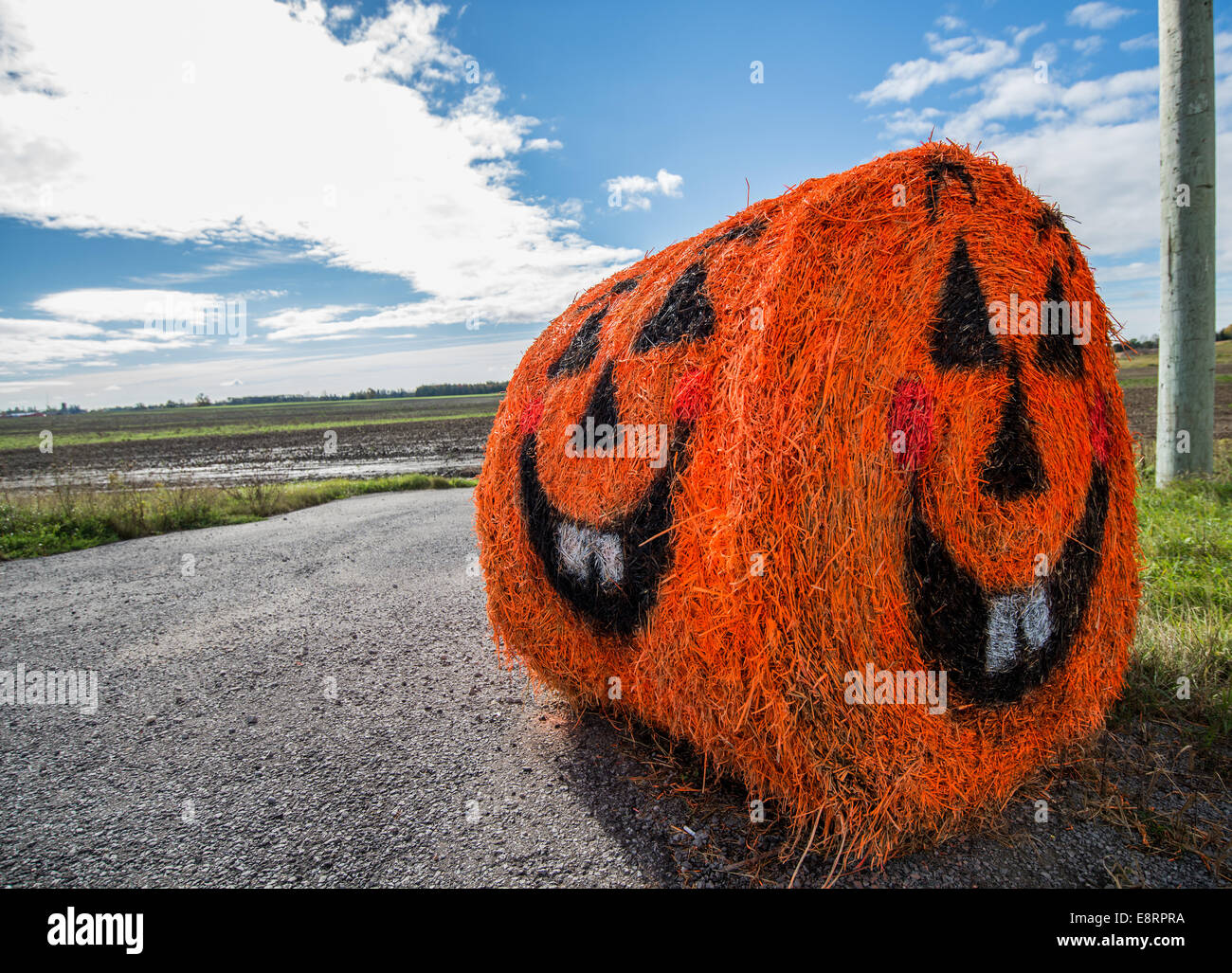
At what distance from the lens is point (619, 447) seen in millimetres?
3051

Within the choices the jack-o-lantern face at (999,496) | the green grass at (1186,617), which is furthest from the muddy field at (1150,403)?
the green grass at (1186,617)

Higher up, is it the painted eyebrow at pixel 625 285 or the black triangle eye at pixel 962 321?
the painted eyebrow at pixel 625 285

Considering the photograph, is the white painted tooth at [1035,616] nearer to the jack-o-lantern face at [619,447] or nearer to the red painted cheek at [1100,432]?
the red painted cheek at [1100,432]

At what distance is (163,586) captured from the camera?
7.27m

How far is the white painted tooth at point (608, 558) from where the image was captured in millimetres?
3047

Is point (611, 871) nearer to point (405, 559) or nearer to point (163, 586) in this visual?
point (405, 559)

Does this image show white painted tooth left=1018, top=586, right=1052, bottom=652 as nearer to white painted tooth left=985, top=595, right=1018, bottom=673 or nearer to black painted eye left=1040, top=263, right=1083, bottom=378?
white painted tooth left=985, top=595, right=1018, bottom=673

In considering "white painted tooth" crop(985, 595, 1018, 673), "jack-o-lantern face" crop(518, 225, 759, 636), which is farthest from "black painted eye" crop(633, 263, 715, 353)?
"white painted tooth" crop(985, 595, 1018, 673)

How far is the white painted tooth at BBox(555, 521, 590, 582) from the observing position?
326 cm

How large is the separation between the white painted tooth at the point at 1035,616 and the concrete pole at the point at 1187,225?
677 cm

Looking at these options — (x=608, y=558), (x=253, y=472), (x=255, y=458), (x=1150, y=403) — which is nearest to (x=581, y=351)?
(x=608, y=558)

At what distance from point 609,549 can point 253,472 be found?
23882mm
